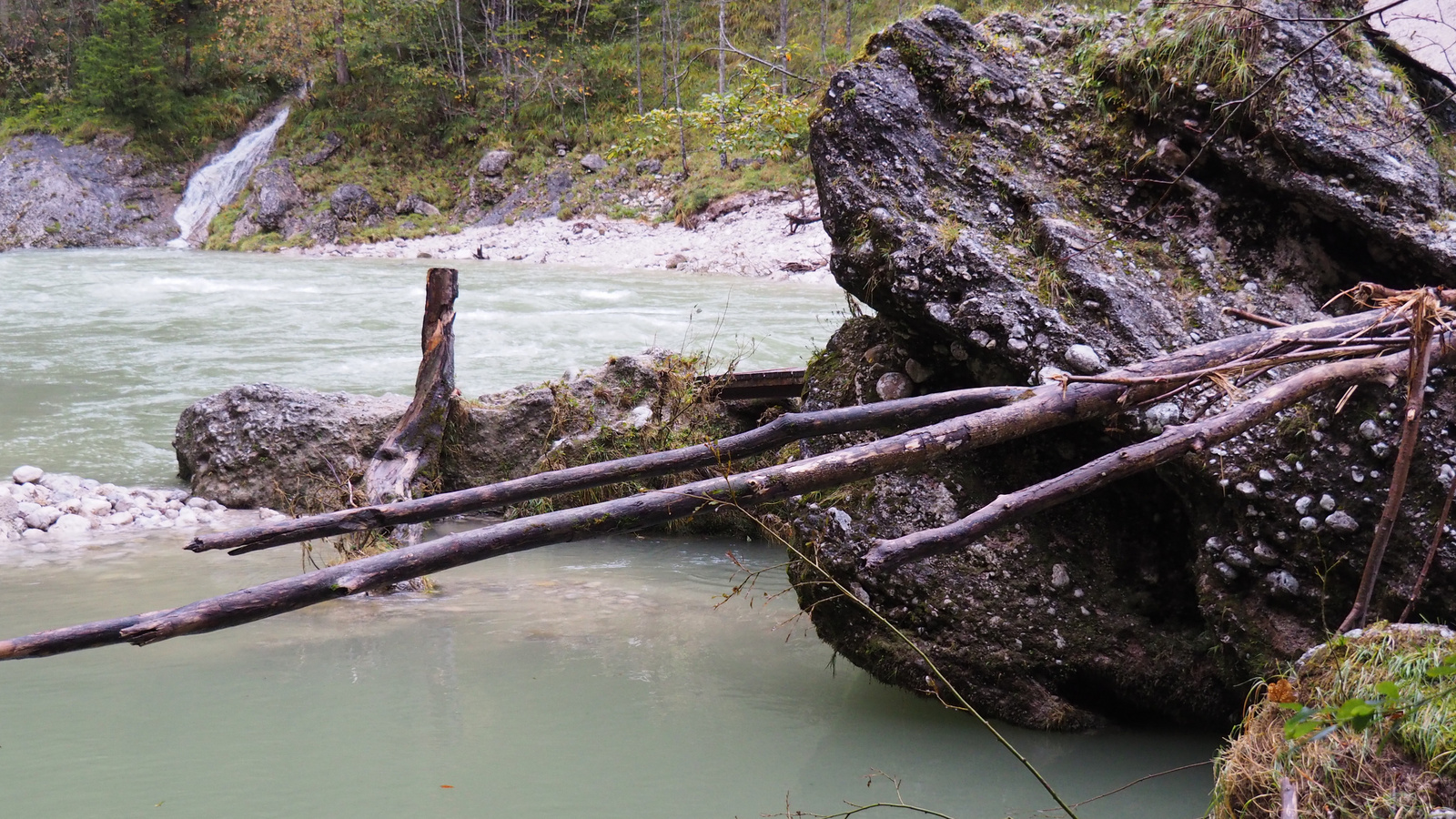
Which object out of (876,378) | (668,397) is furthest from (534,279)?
(876,378)

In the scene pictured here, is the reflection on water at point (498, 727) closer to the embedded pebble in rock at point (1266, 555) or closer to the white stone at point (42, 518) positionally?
the embedded pebble in rock at point (1266, 555)

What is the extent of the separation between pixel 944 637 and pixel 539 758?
138 centimetres

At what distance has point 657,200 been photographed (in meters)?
25.2

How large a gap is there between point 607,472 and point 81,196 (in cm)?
3189

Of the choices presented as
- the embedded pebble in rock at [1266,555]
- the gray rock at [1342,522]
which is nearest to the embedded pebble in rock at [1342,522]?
the gray rock at [1342,522]

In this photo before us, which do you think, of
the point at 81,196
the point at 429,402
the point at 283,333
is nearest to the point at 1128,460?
the point at 429,402

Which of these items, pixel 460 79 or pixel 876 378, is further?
Result: pixel 460 79

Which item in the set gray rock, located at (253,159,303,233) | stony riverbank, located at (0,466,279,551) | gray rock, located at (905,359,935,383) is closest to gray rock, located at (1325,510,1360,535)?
gray rock, located at (905,359,935,383)

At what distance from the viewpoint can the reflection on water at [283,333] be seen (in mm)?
8211

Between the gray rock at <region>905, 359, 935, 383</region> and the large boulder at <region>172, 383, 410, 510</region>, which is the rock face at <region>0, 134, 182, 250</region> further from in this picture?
the gray rock at <region>905, 359, 935, 383</region>

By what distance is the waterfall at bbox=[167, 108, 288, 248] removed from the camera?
2786cm

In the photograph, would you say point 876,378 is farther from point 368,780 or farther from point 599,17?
point 599,17

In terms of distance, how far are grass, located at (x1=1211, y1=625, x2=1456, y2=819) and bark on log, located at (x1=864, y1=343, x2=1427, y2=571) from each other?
0.58 m

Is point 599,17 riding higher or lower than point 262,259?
higher
